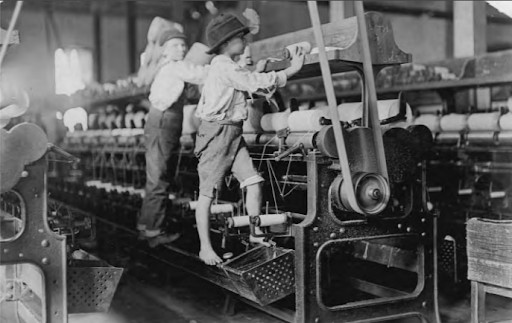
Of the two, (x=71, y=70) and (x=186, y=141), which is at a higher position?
(x=71, y=70)

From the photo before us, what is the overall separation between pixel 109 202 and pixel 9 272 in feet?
7.44

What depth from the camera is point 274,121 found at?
13.1 feet

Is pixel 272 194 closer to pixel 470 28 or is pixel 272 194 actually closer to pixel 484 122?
pixel 484 122

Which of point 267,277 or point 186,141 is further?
point 186,141

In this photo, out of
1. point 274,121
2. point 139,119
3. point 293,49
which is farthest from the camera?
point 139,119

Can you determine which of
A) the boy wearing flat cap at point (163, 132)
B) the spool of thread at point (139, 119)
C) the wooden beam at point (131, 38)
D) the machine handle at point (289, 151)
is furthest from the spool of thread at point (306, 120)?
the wooden beam at point (131, 38)

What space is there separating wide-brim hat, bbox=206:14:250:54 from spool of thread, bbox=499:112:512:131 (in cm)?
197

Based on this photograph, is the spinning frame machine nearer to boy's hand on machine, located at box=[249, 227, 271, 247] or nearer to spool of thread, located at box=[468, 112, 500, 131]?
boy's hand on machine, located at box=[249, 227, 271, 247]

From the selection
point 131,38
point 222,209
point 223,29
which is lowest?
point 222,209

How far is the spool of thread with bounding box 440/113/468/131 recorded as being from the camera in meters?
4.80

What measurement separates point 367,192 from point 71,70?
974cm

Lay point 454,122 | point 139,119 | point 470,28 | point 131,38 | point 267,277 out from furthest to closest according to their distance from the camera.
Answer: point 131,38 → point 470,28 → point 139,119 → point 454,122 → point 267,277

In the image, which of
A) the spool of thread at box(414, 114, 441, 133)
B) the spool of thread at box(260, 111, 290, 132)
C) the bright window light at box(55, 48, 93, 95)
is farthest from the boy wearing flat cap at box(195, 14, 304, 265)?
the bright window light at box(55, 48, 93, 95)

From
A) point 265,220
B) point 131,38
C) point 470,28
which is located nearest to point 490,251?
point 265,220
